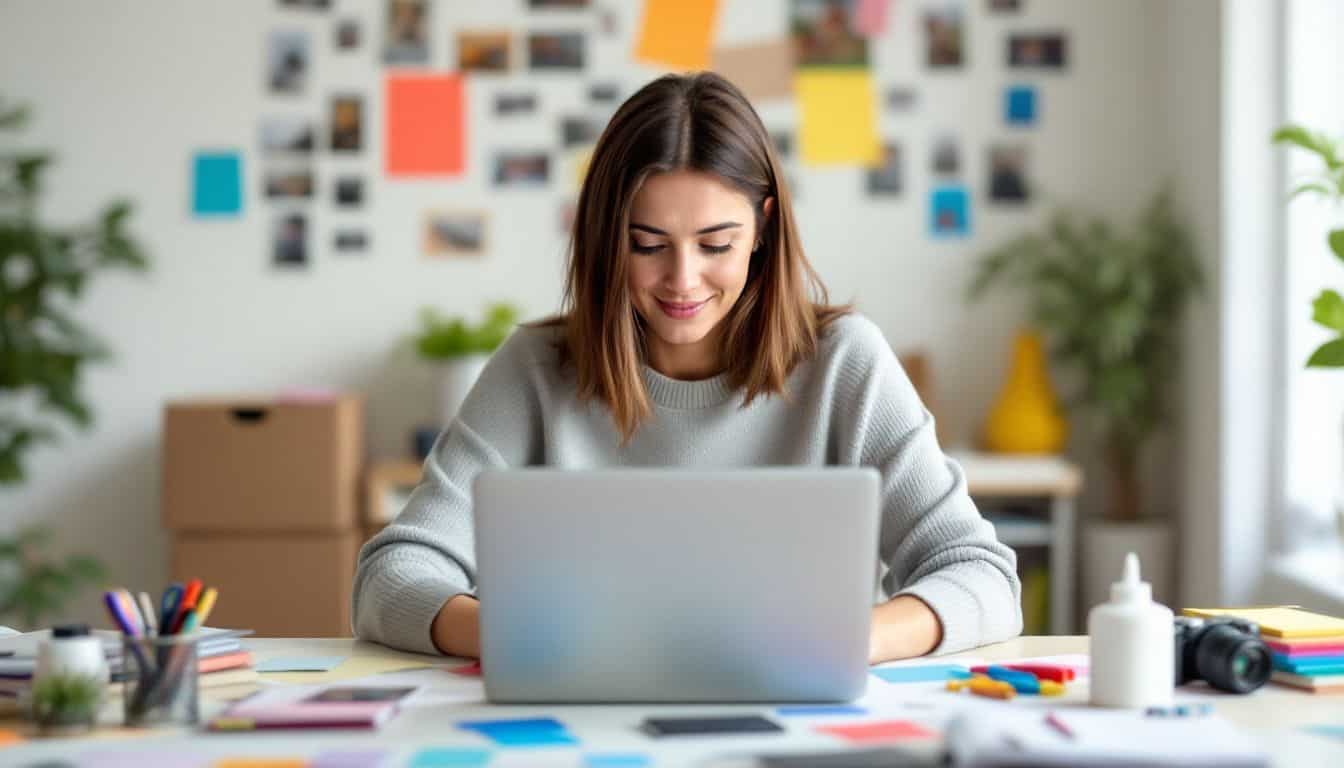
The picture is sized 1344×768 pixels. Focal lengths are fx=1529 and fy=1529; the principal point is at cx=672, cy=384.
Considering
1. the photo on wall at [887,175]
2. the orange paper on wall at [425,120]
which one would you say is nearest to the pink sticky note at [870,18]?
the photo on wall at [887,175]

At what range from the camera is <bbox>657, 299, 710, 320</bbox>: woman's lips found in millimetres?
1730

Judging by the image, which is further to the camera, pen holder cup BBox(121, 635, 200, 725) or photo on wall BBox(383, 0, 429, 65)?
photo on wall BBox(383, 0, 429, 65)

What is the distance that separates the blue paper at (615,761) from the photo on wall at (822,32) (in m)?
2.98

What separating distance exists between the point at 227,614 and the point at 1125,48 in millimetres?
2561

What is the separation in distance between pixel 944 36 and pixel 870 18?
19 centimetres

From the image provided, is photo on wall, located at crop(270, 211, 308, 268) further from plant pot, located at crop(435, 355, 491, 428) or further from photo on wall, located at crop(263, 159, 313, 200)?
plant pot, located at crop(435, 355, 491, 428)

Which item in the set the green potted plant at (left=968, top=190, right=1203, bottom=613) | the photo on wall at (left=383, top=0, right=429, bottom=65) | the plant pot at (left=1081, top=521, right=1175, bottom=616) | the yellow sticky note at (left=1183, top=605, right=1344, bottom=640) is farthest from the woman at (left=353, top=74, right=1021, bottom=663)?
the photo on wall at (left=383, top=0, right=429, bottom=65)

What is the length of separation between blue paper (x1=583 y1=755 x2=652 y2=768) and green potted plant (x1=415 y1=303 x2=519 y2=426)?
2583 mm

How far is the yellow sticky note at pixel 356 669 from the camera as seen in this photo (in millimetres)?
1397

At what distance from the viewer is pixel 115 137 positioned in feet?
12.7

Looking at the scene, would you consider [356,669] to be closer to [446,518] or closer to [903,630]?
[446,518]

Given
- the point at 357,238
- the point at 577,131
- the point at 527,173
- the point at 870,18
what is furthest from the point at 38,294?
the point at 870,18

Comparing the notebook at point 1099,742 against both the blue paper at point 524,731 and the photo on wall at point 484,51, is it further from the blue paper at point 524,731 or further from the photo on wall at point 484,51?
the photo on wall at point 484,51

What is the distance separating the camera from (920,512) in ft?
5.57
